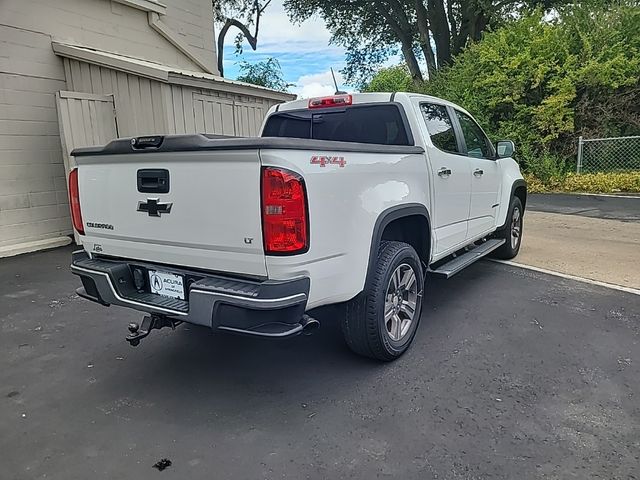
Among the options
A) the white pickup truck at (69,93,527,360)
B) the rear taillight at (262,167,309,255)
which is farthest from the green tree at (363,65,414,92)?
the rear taillight at (262,167,309,255)

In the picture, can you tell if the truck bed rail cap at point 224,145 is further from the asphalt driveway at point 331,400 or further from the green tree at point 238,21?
the green tree at point 238,21

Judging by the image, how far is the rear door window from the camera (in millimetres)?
4098

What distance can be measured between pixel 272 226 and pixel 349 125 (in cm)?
211

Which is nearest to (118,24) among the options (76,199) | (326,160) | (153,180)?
(76,199)

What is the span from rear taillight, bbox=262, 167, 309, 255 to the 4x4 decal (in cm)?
18

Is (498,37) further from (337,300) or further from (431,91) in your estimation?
(337,300)

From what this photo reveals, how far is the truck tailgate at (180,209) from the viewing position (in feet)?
8.36

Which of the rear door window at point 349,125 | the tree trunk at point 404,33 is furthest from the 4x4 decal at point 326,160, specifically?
the tree trunk at point 404,33

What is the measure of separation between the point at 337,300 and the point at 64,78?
710cm

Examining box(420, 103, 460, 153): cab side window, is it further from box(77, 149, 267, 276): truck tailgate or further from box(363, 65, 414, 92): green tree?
box(363, 65, 414, 92): green tree

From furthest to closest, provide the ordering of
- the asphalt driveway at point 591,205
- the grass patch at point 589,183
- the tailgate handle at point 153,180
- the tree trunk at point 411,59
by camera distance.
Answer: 1. the tree trunk at point 411,59
2. the grass patch at point 589,183
3. the asphalt driveway at point 591,205
4. the tailgate handle at point 153,180

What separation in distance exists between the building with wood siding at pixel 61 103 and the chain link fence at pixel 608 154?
9.27 meters

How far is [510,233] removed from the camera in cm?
607

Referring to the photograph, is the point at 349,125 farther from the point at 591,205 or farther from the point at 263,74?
the point at 263,74
